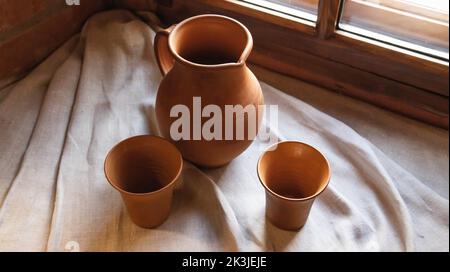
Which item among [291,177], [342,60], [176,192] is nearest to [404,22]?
[342,60]

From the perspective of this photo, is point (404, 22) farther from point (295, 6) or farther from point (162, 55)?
point (162, 55)

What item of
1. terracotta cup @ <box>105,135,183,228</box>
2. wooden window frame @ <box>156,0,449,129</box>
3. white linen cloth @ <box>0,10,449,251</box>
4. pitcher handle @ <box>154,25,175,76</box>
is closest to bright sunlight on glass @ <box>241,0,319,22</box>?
wooden window frame @ <box>156,0,449,129</box>

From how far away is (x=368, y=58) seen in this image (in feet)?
2.81

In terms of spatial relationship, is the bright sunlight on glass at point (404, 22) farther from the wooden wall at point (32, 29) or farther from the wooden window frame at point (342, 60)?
the wooden wall at point (32, 29)

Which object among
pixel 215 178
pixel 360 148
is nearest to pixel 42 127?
pixel 215 178

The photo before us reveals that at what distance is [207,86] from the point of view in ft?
2.14

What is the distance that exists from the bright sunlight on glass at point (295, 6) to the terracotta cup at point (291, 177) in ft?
1.02

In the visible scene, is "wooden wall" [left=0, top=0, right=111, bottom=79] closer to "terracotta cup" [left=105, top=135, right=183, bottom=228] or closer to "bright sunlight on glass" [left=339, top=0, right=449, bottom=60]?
"terracotta cup" [left=105, top=135, right=183, bottom=228]

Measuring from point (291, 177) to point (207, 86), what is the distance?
209 millimetres

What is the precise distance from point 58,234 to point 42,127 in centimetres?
22

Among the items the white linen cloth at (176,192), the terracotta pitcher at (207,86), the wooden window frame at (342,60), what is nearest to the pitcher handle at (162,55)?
the terracotta pitcher at (207,86)

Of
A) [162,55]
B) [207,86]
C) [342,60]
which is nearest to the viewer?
[207,86]

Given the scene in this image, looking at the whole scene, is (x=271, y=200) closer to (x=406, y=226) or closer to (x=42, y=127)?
(x=406, y=226)
